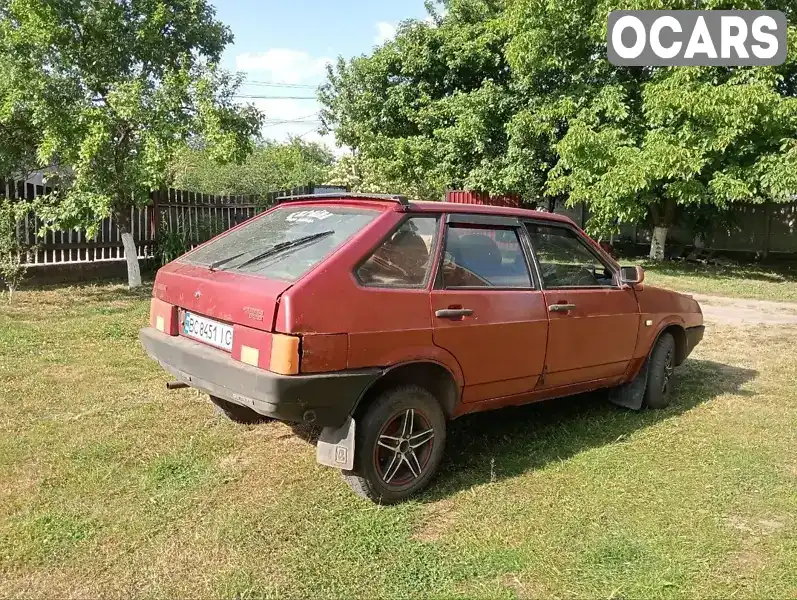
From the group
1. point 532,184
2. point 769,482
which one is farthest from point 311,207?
point 532,184

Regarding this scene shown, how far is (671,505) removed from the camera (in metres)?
3.59

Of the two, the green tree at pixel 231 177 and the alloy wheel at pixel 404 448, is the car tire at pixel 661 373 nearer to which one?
the alloy wheel at pixel 404 448

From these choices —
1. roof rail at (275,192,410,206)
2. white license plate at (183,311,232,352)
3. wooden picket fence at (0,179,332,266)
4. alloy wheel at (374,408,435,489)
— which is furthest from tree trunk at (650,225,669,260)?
white license plate at (183,311,232,352)

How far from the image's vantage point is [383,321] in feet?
10.9

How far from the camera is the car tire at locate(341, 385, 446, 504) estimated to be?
11.0 feet

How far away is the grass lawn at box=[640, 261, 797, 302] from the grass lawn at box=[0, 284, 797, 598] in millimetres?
7758

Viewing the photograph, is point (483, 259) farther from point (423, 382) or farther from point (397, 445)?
point (397, 445)

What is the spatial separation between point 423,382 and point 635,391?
91.2 inches

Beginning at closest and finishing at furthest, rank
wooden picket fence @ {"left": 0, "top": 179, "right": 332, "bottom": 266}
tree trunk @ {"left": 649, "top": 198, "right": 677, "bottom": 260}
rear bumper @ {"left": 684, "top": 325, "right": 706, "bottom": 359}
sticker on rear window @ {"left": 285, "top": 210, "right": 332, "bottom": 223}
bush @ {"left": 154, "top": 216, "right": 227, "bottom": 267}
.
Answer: sticker on rear window @ {"left": 285, "top": 210, "right": 332, "bottom": 223} < rear bumper @ {"left": 684, "top": 325, "right": 706, "bottom": 359} < wooden picket fence @ {"left": 0, "top": 179, "right": 332, "bottom": 266} < bush @ {"left": 154, "top": 216, "right": 227, "bottom": 267} < tree trunk @ {"left": 649, "top": 198, "right": 677, "bottom": 260}

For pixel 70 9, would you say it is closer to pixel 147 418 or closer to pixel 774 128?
pixel 147 418

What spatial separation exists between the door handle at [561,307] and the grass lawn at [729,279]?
911 cm

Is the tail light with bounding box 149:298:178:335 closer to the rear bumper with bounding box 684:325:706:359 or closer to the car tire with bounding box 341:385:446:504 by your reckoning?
the car tire with bounding box 341:385:446:504

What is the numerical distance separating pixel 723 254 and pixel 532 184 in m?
6.45

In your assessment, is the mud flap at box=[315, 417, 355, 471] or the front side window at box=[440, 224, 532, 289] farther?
the front side window at box=[440, 224, 532, 289]
